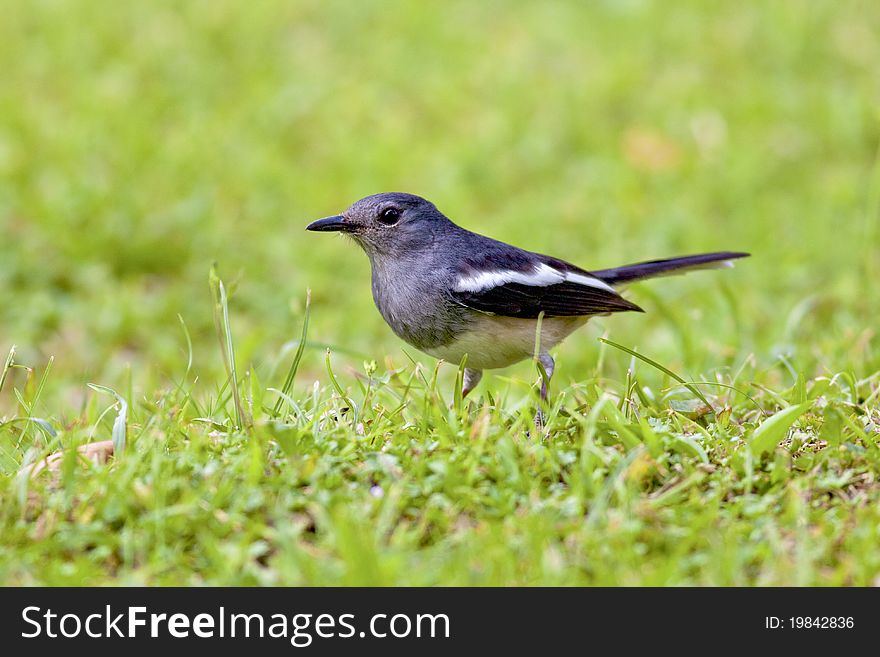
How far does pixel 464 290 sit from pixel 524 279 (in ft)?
1.14

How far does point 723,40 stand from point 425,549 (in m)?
8.86

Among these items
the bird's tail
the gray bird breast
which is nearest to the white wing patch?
the gray bird breast

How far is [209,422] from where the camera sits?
13.7 feet

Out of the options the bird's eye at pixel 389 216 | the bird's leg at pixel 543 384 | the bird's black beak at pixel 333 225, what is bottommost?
the bird's leg at pixel 543 384

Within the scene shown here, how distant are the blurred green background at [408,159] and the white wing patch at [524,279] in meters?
0.99

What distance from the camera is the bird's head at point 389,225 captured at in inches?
201

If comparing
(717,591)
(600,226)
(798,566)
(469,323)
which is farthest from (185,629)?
(600,226)

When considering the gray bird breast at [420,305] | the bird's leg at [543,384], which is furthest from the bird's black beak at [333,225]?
the bird's leg at [543,384]

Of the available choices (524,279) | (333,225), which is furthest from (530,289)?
(333,225)

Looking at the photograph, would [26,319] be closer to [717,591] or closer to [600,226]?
[600,226]

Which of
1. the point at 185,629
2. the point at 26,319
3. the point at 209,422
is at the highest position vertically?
the point at 26,319

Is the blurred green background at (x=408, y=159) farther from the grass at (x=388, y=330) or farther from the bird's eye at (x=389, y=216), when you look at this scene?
the bird's eye at (x=389, y=216)

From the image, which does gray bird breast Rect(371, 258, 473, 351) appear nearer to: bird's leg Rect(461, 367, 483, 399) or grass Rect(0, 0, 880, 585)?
grass Rect(0, 0, 880, 585)

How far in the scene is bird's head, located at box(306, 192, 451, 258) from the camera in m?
5.09
